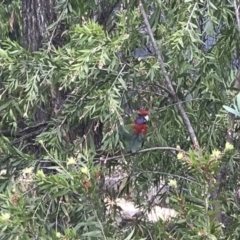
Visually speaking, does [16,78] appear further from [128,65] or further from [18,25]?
[18,25]

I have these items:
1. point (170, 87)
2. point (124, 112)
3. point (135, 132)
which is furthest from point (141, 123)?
point (170, 87)

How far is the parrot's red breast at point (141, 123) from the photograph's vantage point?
2.32 metres

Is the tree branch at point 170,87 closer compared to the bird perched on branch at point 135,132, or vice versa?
the tree branch at point 170,87

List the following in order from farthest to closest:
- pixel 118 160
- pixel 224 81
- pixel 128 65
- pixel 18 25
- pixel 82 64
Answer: pixel 18 25 < pixel 118 160 < pixel 224 81 < pixel 128 65 < pixel 82 64

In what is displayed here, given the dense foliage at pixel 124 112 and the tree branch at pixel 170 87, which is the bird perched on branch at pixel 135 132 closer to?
the dense foliage at pixel 124 112

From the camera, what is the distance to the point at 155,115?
7.41 feet

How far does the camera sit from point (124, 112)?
2.12 meters

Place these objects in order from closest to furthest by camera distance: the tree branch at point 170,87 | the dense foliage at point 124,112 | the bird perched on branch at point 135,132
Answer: the dense foliage at point 124,112 → the tree branch at point 170,87 → the bird perched on branch at point 135,132

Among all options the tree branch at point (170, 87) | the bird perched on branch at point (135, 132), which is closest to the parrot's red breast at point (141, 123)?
the bird perched on branch at point (135, 132)

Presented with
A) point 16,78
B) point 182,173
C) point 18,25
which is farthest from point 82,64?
point 18,25

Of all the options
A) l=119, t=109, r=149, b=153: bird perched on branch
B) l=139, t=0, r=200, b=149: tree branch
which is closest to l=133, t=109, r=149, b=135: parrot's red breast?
l=119, t=109, r=149, b=153: bird perched on branch

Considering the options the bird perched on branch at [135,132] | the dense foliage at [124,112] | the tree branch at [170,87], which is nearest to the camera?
the dense foliage at [124,112]

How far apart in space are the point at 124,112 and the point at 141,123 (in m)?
0.28

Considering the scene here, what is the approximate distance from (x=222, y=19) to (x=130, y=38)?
0.36 meters
